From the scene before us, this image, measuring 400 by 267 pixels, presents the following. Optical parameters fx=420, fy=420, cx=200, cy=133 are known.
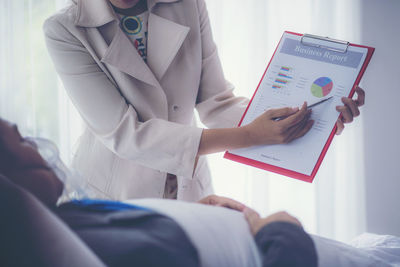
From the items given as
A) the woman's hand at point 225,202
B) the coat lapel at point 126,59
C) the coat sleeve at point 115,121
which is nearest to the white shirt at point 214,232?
the woman's hand at point 225,202

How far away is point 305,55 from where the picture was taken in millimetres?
1068

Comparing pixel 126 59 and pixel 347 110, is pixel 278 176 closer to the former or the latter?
pixel 347 110

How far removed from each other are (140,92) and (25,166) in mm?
527

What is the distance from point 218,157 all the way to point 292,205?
1.27 feet

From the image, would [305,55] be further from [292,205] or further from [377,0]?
[292,205]

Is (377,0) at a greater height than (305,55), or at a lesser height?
greater

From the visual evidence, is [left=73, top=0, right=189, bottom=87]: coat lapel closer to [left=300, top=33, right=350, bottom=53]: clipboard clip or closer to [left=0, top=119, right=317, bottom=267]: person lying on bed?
[left=300, top=33, right=350, bottom=53]: clipboard clip

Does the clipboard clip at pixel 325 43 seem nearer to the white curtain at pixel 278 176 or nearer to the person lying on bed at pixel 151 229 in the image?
the person lying on bed at pixel 151 229

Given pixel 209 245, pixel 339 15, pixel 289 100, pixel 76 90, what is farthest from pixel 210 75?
pixel 339 15

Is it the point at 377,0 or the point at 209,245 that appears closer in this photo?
the point at 209,245

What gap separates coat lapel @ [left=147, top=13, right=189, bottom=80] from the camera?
109 cm

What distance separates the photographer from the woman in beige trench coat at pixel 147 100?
0.98 m

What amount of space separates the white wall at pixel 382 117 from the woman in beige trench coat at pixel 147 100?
2.52ft

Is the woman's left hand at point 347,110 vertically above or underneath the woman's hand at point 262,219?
above
